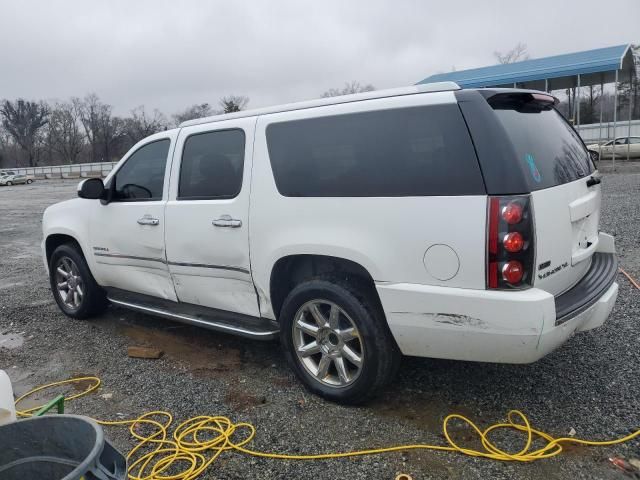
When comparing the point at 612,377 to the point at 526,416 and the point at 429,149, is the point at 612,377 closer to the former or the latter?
the point at 526,416

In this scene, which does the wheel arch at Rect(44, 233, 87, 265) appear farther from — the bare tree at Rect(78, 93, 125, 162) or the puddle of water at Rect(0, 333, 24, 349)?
the bare tree at Rect(78, 93, 125, 162)

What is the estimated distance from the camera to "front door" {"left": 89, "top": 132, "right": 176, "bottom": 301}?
14.6 feet

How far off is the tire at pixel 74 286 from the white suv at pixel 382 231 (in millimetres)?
1237

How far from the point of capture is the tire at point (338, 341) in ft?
10.6

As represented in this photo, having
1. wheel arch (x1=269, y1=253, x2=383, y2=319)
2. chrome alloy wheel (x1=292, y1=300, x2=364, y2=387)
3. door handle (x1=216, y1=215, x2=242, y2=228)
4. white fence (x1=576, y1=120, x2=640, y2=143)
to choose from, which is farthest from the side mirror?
white fence (x1=576, y1=120, x2=640, y2=143)

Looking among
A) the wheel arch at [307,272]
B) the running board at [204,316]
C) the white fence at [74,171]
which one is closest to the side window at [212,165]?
the wheel arch at [307,272]

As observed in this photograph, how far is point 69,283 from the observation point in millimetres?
5570

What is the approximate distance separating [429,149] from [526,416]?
68.5 inches

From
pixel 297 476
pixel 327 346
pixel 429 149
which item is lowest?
pixel 297 476

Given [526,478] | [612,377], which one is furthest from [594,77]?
[526,478]

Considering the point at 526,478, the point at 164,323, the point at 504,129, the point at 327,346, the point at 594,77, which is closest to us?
the point at 526,478

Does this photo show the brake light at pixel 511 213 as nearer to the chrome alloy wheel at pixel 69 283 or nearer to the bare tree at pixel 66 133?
the chrome alloy wheel at pixel 69 283

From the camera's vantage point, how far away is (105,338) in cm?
505

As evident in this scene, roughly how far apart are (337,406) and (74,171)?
196 ft
